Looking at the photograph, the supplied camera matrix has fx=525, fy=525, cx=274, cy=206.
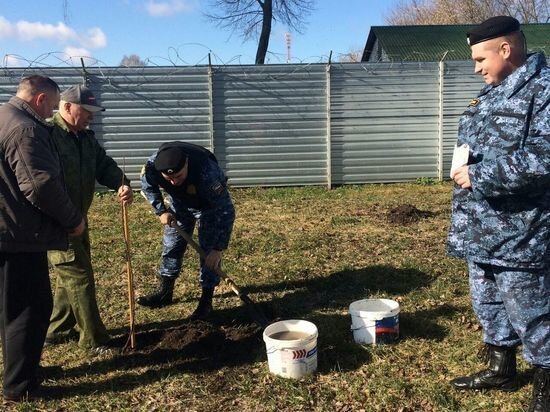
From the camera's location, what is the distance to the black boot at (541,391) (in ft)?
9.18

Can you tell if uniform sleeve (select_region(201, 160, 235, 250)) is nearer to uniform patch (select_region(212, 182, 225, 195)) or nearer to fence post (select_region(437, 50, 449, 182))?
uniform patch (select_region(212, 182, 225, 195))

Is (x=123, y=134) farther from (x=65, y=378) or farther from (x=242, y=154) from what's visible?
(x=65, y=378)

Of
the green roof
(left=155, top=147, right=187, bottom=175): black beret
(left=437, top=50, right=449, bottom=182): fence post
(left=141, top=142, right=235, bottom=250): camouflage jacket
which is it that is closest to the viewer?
(left=155, top=147, right=187, bottom=175): black beret

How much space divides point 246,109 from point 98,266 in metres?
5.35

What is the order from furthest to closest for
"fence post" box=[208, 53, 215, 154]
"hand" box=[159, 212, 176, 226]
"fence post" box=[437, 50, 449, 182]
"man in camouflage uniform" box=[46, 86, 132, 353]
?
"fence post" box=[437, 50, 449, 182], "fence post" box=[208, 53, 215, 154], "hand" box=[159, 212, 176, 226], "man in camouflage uniform" box=[46, 86, 132, 353]

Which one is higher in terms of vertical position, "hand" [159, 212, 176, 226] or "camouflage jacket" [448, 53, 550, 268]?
"camouflage jacket" [448, 53, 550, 268]

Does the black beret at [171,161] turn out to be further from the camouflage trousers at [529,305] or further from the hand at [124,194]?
the camouflage trousers at [529,305]

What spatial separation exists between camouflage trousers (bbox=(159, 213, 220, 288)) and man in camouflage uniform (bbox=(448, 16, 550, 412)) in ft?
7.29

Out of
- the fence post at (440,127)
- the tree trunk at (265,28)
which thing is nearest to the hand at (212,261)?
the fence post at (440,127)

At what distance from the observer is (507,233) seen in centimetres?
268

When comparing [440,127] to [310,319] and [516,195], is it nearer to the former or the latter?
[310,319]

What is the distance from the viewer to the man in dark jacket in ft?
9.65

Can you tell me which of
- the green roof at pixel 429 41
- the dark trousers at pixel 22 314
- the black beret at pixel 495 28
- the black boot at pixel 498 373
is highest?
the green roof at pixel 429 41

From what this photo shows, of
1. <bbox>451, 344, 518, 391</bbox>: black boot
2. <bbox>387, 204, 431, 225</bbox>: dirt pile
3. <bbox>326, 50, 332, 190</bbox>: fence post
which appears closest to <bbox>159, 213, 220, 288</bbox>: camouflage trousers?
<bbox>451, 344, 518, 391</bbox>: black boot
